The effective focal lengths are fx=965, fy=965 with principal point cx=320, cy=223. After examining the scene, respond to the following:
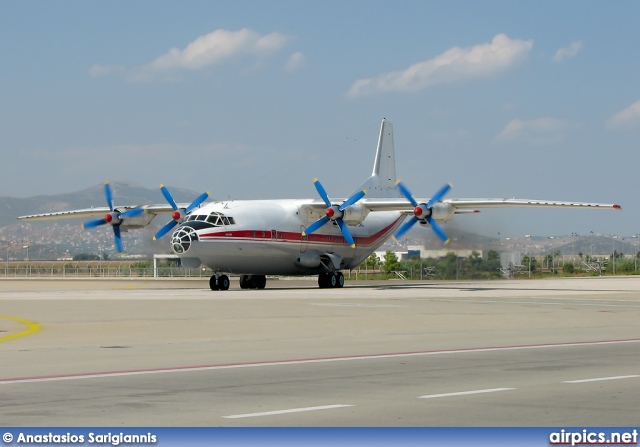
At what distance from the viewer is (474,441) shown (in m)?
9.70

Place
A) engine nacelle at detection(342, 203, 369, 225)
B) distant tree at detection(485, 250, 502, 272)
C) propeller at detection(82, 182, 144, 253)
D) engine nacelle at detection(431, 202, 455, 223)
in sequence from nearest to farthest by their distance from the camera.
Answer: engine nacelle at detection(431, 202, 455, 223) < engine nacelle at detection(342, 203, 369, 225) < propeller at detection(82, 182, 144, 253) < distant tree at detection(485, 250, 502, 272)

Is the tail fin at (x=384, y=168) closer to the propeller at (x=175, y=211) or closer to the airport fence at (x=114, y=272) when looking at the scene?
the propeller at (x=175, y=211)

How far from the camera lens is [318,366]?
16.9 m

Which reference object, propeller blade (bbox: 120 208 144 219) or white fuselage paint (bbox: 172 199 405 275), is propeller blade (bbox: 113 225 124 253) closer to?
propeller blade (bbox: 120 208 144 219)

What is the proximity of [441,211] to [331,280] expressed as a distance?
336 inches

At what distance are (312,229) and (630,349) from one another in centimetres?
3457

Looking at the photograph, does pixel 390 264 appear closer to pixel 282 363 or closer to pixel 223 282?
pixel 223 282

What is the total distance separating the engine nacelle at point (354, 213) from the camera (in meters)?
53.8

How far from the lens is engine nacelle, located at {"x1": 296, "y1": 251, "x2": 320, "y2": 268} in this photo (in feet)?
180

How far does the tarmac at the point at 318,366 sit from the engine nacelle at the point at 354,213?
70.0 ft

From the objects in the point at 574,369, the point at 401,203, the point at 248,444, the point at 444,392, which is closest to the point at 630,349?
the point at 574,369

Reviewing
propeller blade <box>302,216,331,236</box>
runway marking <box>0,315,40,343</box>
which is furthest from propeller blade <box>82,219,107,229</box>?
runway marking <box>0,315,40,343</box>

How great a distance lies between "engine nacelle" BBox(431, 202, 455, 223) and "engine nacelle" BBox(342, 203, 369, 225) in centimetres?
428

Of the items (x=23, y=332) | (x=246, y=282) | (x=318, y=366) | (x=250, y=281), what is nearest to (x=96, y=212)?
(x=246, y=282)
